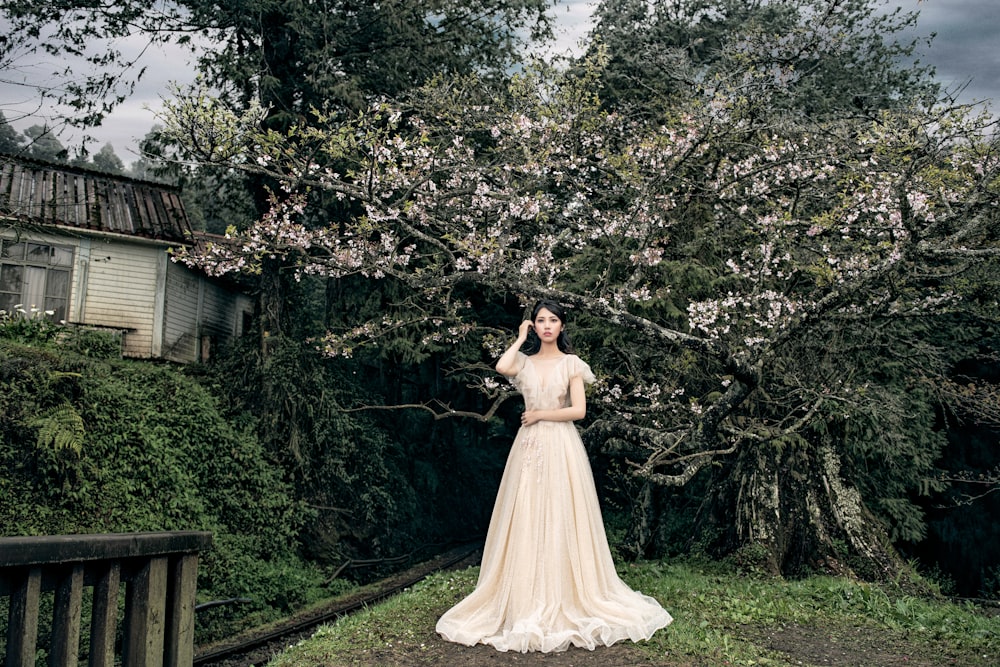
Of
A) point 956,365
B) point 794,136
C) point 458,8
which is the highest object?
point 458,8

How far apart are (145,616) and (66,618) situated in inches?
17.4

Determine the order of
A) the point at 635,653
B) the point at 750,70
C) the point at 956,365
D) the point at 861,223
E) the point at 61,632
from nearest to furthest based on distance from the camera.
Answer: the point at 61,632 → the point at 635,653 → the point at 750,70 → the point at 861,223 → the point at 956,365

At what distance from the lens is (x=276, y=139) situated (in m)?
9.98

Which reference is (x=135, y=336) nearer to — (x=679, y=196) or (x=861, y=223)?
(x=679, y=196)

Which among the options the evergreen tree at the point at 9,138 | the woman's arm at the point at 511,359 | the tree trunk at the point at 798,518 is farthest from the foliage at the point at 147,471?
the evergreen tree at the point at 9,138

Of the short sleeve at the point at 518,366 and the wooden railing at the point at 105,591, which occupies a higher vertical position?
the short sleeve at the point at 518,366

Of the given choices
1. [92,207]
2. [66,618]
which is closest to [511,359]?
[66,618]

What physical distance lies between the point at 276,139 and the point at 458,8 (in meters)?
9.51

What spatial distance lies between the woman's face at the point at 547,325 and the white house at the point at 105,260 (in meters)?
12.3

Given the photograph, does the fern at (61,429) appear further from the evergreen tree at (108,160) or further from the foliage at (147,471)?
the evergreen tree at (108,160)

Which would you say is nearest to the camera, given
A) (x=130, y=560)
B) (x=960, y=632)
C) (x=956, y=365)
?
(x=130, y=560)

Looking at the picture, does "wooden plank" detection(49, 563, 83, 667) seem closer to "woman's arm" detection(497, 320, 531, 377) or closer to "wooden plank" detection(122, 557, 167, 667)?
"wooden plank" detection(122, 557, 167, 667)

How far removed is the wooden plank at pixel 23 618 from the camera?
250cm

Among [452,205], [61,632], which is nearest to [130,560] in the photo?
[61,632]
